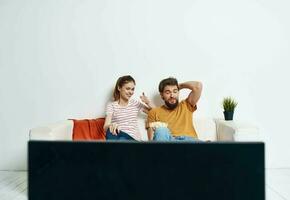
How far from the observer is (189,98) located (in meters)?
3.30

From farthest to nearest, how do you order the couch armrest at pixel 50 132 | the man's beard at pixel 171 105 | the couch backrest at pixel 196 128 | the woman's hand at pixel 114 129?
the man's beard at pixel 171 105 → the woman's hand at pixel 114 129 → the couch backrest at pixel 196 128 → the couch armrest at pixel 50 132

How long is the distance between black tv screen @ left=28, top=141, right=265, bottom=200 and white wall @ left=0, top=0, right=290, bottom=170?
3.00 metres

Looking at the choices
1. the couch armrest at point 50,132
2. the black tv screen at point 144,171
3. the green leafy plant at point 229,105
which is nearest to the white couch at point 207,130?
the couch armrest at point 50,132

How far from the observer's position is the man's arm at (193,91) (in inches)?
128

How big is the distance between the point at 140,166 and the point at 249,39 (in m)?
3.31

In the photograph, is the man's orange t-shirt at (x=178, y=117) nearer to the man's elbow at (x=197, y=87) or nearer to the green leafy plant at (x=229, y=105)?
the man's elbow at (x=197, y=87)

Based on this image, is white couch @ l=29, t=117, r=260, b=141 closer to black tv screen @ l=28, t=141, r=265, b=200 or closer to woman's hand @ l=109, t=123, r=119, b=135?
woman's hand @ l=109, t=123, r=119, b=135

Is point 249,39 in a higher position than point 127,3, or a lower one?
lower

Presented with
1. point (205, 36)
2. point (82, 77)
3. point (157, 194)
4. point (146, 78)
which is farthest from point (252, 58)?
point (157, 194)

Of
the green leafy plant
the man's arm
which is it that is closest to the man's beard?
the man's arm

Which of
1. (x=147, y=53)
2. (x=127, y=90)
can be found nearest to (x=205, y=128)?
(x=127, y=90)

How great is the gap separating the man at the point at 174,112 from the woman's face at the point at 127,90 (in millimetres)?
263

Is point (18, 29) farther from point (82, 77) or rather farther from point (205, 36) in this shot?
point (205, 36)

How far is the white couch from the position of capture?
8.74 ft
